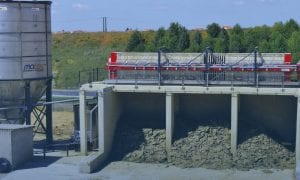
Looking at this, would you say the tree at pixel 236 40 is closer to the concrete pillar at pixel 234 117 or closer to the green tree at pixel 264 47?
the green tree at pixel 264 47

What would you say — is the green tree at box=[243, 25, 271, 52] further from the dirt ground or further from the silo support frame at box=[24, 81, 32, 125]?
the silo support frame at box=[24, 81, 32, 125]

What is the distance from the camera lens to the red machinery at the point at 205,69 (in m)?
34.0

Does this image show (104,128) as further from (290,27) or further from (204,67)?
(290,27)

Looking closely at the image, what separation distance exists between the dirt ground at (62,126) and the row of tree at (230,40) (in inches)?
492

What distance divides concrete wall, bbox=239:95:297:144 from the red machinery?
1.51m

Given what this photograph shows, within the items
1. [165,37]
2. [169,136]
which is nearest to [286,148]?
[169,136]

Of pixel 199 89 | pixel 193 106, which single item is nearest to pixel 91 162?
pixel 199 89

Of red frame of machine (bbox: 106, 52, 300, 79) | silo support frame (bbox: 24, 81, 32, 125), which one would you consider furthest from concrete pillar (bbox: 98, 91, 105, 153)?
silo support frame (bbox: 24, 81, 32, 125)

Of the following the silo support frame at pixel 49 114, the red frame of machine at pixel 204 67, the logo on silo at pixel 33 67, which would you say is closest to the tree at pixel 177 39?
the red frame of machine at pixel 204 67

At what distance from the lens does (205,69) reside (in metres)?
34.8

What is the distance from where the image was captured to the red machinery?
34.0 metres

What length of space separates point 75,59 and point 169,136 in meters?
45.7

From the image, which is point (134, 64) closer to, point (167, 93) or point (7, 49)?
point (167, 93)

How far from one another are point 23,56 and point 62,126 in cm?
1142
